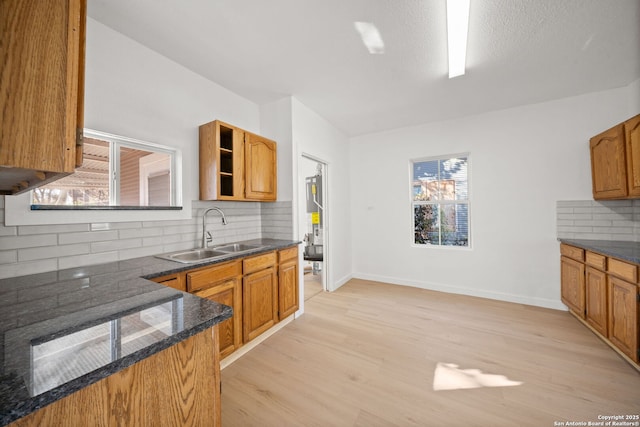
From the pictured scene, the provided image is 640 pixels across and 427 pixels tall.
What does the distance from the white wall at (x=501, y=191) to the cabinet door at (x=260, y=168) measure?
209cm

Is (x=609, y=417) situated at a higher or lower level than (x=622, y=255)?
lower

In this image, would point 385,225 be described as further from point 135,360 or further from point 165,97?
point 135,360

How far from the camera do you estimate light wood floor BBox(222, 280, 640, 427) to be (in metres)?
1.54

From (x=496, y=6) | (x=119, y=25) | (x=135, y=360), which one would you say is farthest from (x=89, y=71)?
(x=496, y=6)

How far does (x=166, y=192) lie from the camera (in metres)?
2.27

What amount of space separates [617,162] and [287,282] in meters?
3.59

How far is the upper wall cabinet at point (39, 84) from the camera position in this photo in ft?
2.09

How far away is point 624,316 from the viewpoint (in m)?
1.96

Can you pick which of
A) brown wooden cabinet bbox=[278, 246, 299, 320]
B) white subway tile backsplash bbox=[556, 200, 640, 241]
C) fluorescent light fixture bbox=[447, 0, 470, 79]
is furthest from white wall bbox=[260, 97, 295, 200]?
white subway tile backsplash bbox=[556, 200, 640, 241]

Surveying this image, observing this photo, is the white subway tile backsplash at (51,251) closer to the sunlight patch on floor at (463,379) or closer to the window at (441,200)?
the sunlight patch on floor at (463,379)

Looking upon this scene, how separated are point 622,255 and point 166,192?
394cm

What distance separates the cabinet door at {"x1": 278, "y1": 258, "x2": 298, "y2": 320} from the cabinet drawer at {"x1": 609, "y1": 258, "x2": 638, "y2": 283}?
2883 millimetres

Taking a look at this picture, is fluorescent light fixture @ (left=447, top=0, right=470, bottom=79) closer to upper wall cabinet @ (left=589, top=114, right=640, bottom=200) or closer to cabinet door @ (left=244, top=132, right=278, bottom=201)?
upper wall cabinet @ (left=589, top=114, right=640, bottom=200)

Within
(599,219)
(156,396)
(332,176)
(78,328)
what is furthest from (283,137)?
(599,219)
